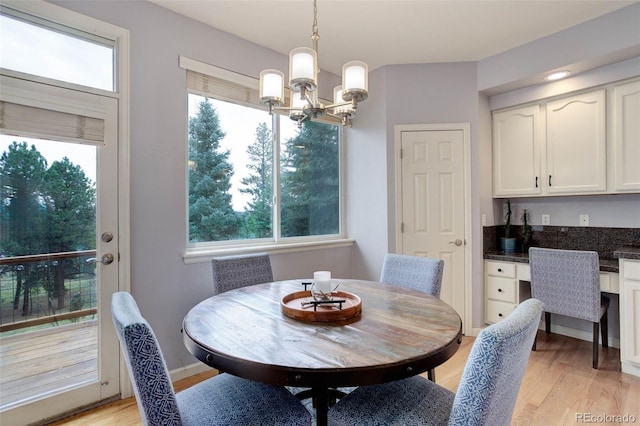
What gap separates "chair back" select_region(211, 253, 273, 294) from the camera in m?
2.18

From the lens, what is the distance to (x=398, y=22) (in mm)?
2514

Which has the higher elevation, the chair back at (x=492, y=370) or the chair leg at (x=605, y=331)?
the chair back at (x=492, y=370)

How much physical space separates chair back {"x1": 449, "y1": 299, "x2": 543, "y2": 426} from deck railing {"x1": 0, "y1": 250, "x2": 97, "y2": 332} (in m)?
2.19

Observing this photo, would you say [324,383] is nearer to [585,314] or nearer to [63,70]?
[63,70]

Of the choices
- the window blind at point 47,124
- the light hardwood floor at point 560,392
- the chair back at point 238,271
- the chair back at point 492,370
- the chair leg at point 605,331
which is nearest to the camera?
the chair back at point 492,370

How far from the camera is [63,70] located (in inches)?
77.2

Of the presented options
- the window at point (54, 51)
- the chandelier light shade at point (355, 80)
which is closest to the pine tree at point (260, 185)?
the window at point (54, 51)

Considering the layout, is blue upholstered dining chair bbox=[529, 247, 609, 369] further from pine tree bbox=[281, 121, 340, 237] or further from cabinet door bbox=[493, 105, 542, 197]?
pine tree bbox=[281, 121, 340, 237]

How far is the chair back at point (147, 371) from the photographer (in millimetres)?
932

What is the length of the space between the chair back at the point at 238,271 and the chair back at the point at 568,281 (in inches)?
88.4

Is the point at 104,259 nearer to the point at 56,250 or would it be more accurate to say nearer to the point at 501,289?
the point at 56,250

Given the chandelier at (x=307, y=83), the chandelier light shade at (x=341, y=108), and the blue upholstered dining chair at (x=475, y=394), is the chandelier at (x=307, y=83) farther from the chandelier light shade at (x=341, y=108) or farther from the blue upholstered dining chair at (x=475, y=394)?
the blue upholstered dining chair at (x=475, y=394)

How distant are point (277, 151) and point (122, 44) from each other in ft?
4.71

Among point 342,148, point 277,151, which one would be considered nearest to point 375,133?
point 342,148
